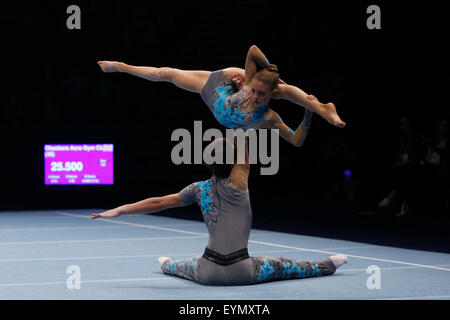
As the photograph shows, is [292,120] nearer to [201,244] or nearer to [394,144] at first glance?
[394,144]

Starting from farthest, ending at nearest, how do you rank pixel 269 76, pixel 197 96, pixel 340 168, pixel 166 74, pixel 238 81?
pixel 197 96, pixel 340 168, pixel 166 74, pixel 238 81, pixel 269 76

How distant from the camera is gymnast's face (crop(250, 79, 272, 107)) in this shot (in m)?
5.48

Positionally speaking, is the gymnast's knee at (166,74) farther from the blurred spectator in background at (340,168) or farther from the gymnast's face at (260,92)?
the blurred spectator in background at (340,168)

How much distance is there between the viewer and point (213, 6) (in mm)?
16125

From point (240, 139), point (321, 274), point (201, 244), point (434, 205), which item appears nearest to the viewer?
point (240, 139)

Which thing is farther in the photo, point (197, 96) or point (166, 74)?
point (197, 96)

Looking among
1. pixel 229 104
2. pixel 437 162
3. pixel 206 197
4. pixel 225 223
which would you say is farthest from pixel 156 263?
pixel 437 162

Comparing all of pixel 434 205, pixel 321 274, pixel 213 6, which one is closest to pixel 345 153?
pixel 434 205

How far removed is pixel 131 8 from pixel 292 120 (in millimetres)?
3902

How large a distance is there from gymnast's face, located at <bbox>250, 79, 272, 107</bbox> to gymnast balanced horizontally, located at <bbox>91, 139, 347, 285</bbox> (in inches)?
13.0

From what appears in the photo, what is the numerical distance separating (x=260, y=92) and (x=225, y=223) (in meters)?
0.89

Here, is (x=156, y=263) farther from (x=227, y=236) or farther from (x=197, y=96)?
(x=197, y=96)

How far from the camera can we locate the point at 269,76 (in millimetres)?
5488

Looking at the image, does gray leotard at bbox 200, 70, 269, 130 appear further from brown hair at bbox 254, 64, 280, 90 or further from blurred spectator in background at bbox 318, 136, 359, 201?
blurred spectator in background at bbox 318, 136, 359, 201
